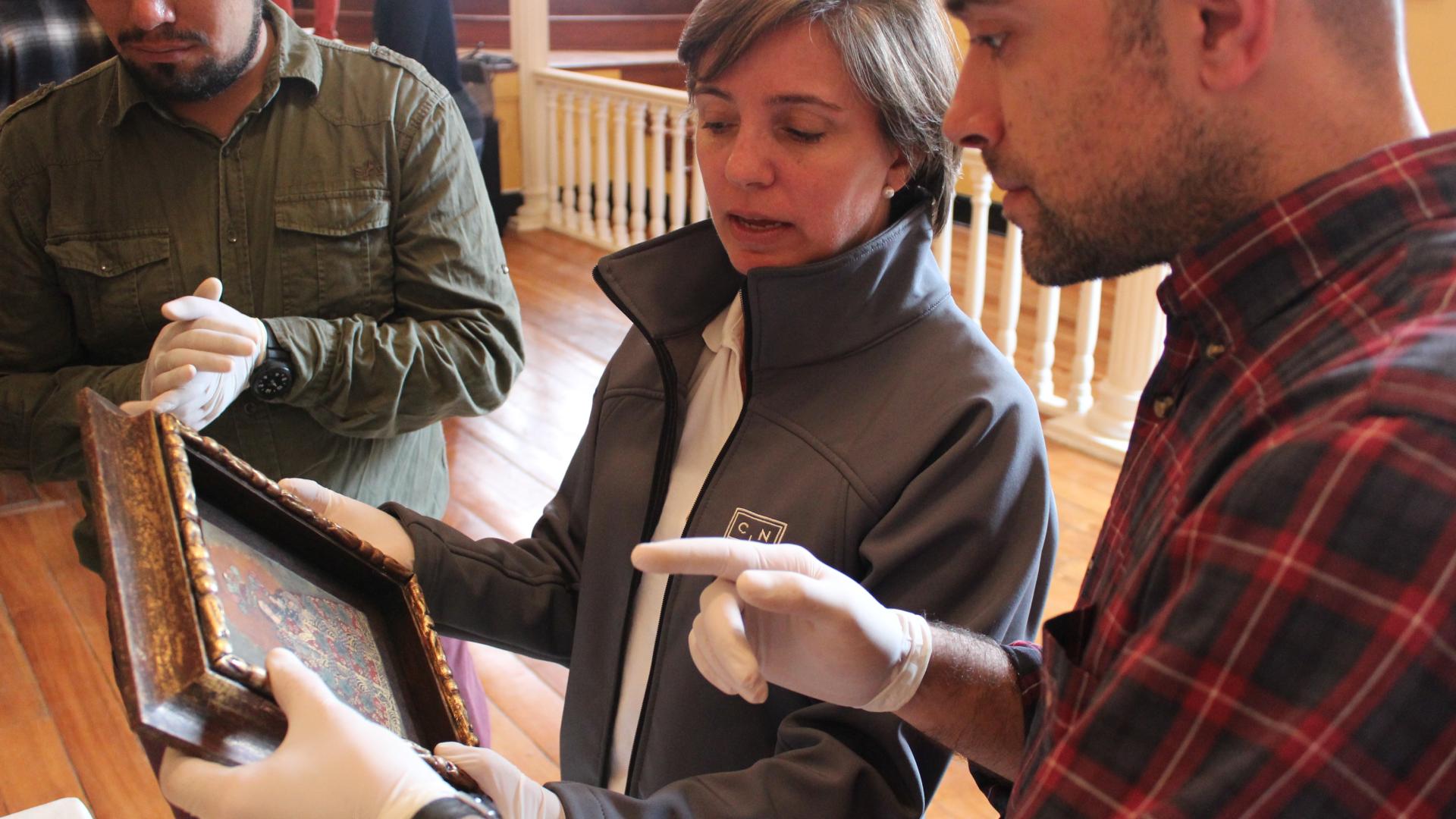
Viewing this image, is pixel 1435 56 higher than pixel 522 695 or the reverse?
higher

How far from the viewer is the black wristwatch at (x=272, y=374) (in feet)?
4.54

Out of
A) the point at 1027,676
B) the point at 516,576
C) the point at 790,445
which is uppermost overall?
the point at 790,445

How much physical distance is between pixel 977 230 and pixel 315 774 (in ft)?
11.5

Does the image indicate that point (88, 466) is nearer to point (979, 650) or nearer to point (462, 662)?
point (979, 650)

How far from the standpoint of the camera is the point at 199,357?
1262mm

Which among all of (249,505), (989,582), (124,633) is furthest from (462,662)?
(124,633)

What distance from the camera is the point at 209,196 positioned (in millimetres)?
1469

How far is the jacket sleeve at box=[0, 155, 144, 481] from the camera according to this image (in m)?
1.42

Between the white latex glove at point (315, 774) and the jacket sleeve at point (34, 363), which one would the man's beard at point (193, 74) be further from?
the white latex glove at point (315, 774)

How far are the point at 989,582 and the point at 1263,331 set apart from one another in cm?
40

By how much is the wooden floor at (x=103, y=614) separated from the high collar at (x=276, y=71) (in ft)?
4.24

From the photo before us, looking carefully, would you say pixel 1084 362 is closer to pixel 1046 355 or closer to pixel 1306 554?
pixel 1046 355

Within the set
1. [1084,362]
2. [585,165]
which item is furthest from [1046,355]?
[585,165]

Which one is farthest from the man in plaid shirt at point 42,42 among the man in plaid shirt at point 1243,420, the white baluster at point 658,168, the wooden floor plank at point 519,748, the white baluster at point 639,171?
the white baluster at point 639,171
